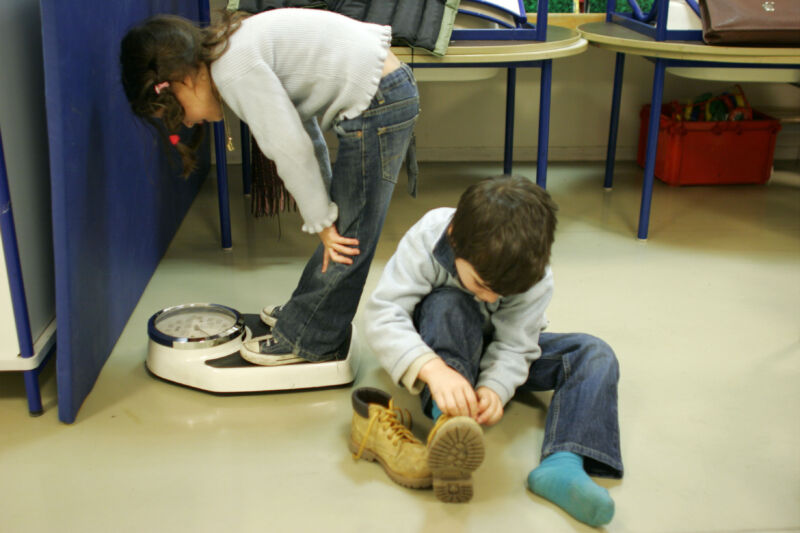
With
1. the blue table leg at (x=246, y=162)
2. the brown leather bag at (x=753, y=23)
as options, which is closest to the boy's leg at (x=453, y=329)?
the brown leather bag at (x=753, y=23)

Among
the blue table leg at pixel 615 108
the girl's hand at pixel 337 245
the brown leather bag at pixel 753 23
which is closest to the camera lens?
the girl's hand at pixel 337 245

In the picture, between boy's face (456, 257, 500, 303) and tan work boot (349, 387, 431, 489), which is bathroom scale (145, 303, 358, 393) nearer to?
tan work boot (349, 387, 431, 489)

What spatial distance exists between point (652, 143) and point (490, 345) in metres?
1.18

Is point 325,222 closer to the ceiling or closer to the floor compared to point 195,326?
closer to the ceiling

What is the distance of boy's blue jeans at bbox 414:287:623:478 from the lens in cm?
131

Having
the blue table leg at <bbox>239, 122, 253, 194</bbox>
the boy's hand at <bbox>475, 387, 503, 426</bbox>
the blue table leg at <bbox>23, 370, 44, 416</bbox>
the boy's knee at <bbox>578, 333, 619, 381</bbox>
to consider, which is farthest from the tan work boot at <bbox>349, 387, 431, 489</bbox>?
the blue table leg at <bbox>239, 122, 253, 194</bbox>

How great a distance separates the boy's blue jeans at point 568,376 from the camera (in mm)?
1314

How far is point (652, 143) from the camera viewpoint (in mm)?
2324

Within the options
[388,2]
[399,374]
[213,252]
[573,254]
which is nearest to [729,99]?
[573,254]

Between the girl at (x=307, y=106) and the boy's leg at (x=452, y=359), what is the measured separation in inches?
8.3

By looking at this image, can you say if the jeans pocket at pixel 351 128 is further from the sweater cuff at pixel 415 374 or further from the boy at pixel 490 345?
the sweater cuff at pixel 415 374

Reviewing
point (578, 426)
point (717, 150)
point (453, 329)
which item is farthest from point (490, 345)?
point (717, 150)

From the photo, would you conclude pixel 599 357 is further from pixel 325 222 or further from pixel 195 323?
pixel 195 323

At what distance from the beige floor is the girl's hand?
0.28 metres
